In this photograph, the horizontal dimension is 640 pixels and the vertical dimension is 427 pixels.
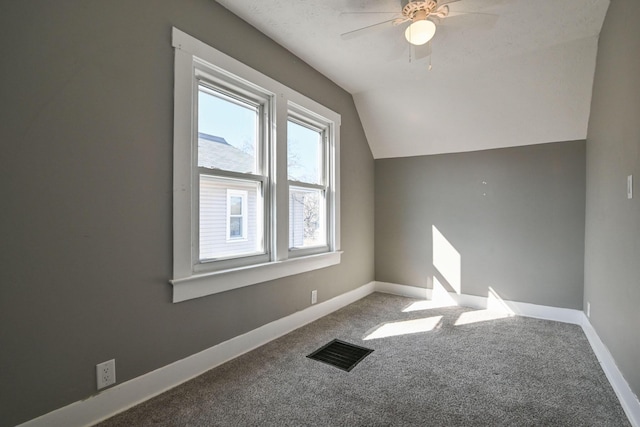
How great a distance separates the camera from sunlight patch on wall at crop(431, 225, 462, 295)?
12.7 feet

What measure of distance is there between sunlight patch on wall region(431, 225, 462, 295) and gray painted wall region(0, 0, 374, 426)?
277 cm

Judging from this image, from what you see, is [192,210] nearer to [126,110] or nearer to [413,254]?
[126,110]

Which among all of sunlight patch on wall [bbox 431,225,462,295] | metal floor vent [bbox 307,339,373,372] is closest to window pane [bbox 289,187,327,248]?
metal floor vent [bbox 307,339,373,372]

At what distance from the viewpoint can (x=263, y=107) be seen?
2744 millimetres

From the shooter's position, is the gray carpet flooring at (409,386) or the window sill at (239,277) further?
the window sill at (239,277)

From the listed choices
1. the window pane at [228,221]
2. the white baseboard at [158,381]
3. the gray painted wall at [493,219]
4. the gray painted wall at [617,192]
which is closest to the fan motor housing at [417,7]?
the gray painted wall at [617,192]

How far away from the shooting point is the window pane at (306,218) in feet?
10.3

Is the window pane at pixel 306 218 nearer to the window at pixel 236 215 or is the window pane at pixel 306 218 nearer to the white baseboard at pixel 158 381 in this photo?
the window at pixel 236 215

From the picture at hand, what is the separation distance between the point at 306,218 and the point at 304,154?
0.66 m

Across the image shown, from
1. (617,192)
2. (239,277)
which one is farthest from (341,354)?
(617,192)

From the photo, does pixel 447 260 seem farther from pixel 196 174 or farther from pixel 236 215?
pixel 196 174

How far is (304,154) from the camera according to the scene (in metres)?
3.31

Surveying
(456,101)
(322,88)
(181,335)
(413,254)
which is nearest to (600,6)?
(456,101)

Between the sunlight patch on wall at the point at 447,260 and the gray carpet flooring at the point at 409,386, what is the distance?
3.07 feet
